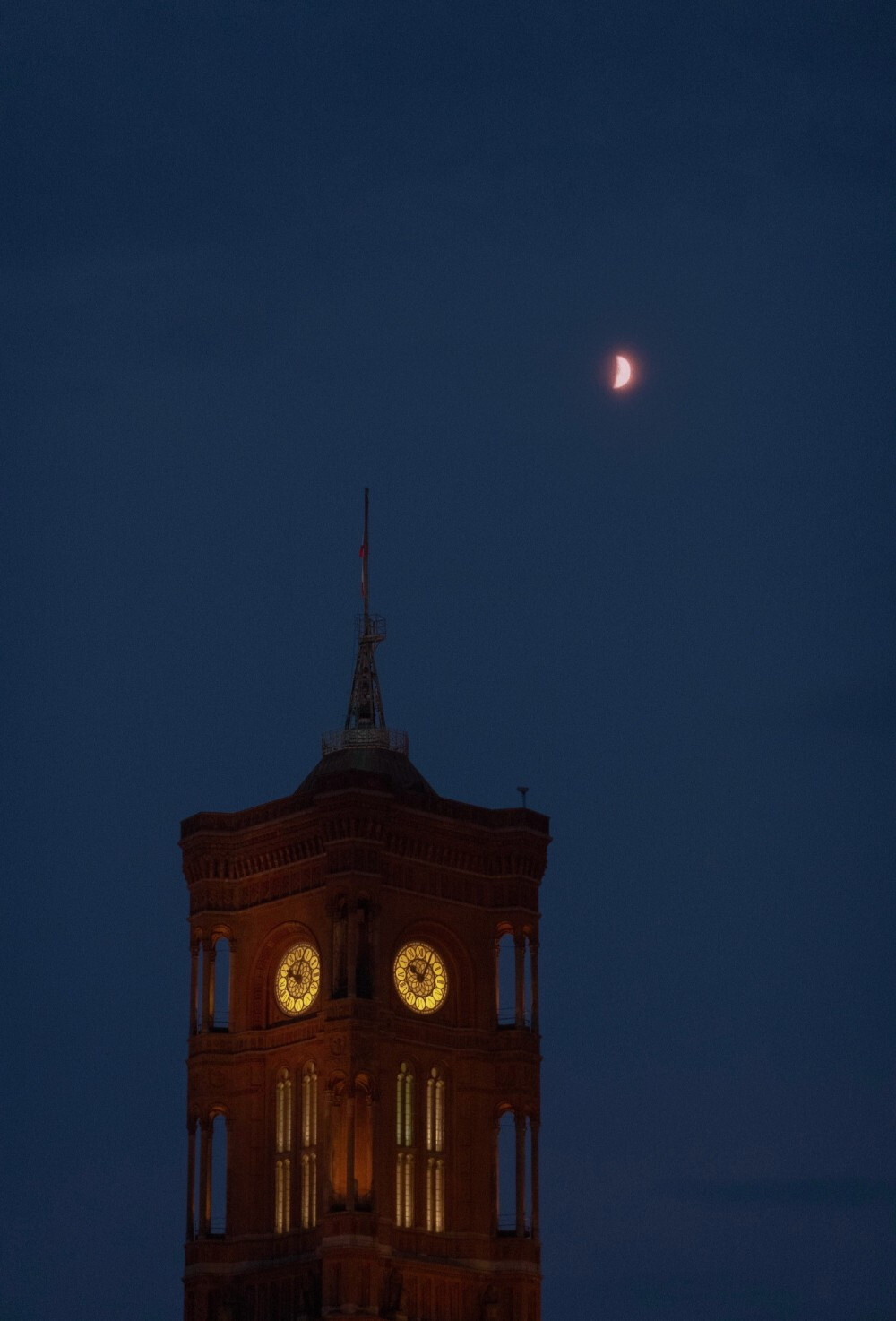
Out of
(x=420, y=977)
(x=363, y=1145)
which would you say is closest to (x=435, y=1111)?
(x=363, y=1145)

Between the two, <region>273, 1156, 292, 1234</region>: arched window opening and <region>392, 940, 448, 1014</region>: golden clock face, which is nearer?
<region>273, 1156, 292, 1234</region>: arched window opening

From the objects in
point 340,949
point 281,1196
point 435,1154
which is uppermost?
point 340,949

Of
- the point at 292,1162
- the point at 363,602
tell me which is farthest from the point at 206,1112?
the point at 363,602

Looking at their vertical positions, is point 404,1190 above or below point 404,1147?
below

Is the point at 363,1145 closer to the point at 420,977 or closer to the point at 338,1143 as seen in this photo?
the point at 338,1143

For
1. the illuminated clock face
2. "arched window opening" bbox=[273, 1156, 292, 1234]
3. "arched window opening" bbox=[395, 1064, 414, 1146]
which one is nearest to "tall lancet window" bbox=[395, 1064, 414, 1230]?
"arched window opening" bbox=[395, 1064, 414, 1146]

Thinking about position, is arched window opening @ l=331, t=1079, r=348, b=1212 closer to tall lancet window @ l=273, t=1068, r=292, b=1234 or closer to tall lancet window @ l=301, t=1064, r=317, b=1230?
tall lancet window @ l=301, t=1064, r=317, b=1230

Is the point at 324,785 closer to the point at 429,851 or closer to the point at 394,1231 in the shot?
the point at 429,851
